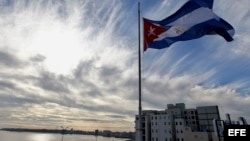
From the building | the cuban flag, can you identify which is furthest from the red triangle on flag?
the building

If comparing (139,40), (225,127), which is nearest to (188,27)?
(139,40)

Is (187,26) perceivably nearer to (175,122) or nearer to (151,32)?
(151,32)

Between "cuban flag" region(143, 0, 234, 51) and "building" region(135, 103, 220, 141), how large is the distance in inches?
2843

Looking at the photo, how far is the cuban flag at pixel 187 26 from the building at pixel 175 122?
72204 millimetres

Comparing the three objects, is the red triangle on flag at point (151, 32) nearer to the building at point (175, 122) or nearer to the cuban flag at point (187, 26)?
the cuban flag at point (187, 26)

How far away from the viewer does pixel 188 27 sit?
14.9m

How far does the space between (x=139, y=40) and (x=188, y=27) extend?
3.34 meters

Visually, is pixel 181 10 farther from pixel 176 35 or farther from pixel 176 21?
pixel 176 35

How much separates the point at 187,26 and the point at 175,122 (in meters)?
79.2

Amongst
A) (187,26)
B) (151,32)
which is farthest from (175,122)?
(187,26)

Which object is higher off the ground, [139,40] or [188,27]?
[188,27]

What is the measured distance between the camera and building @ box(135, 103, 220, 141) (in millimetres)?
87688

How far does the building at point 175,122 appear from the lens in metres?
87.7

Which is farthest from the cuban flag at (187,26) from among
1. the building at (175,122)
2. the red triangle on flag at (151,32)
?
the building at (175,122)
